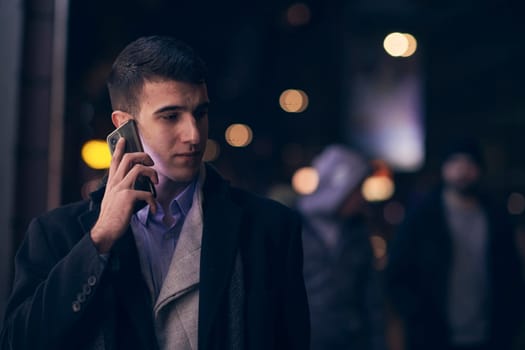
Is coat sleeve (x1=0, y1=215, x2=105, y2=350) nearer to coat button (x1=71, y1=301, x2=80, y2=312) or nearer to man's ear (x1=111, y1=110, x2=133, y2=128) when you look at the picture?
coat button (x1=71, y1=301, x2=80, y2=312)

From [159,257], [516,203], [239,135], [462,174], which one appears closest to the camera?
[159,257]

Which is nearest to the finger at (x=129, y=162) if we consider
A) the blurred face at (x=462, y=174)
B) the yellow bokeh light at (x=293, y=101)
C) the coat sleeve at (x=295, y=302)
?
the coat sleeve at (x=295, y=302)

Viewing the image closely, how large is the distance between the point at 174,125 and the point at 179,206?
0.29 m

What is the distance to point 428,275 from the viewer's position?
598cm

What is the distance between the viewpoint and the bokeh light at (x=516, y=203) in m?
12.6

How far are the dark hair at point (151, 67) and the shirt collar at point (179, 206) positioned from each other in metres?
0.30

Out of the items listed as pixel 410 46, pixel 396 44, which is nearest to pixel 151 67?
pixel 396 44

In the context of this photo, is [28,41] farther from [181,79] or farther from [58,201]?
[181,79]

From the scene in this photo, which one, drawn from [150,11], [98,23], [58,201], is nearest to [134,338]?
[58,201]

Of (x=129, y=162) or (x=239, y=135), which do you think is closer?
(x=129, y=162)

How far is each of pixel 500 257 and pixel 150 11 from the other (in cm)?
725

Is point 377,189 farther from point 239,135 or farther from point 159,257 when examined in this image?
point 159,257

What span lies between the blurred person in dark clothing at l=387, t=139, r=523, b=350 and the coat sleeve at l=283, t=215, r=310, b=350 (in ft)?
11.9

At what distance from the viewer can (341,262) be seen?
5410mm
